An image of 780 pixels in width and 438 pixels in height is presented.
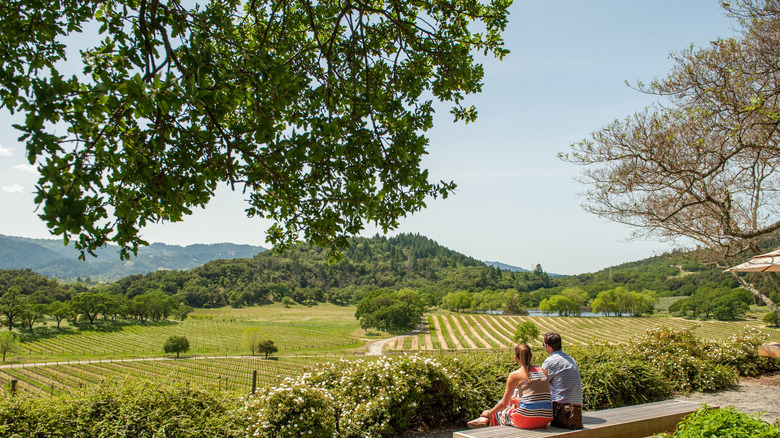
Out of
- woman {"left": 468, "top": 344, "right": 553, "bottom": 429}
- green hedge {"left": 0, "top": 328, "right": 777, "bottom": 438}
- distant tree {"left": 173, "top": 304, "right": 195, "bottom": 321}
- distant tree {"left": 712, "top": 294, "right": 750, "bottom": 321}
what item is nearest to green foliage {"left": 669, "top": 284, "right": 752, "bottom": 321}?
distant tree {"left": 712, "top": 294, "right": 750, "bottom": 321}

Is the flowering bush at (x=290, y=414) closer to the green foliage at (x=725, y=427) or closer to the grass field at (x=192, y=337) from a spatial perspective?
the green foliage at (x=725, y=427)

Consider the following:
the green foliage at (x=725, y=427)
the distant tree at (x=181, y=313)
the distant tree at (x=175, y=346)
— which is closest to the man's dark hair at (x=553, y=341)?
the green foliage at (x=725, y=427)

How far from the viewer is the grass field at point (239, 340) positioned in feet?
157

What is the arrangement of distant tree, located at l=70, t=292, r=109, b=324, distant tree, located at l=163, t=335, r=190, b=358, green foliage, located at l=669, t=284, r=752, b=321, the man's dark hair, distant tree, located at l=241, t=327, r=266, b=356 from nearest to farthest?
1. the man's dark hair
2. green foliage, located at l=669, t=284, r=752, b=321
3. distant tree, located at l=163, t=335, r=190, b=358
4. distant tree, located at l=241, t=327, r=266, b=356
5. distant tree, located at l=70, t=292, r=109, b=324

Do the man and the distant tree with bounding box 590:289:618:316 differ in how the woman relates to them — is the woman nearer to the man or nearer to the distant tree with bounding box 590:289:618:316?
the man

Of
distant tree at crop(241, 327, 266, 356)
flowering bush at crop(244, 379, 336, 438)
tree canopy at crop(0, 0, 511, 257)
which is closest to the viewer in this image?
tree canopy at crop(0, 0, 511, 257)

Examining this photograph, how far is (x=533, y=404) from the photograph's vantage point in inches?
162

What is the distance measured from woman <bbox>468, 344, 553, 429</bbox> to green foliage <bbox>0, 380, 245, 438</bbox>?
3.07m

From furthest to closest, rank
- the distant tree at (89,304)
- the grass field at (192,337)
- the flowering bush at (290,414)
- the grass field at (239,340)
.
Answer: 1. the distant tree at (89,304)
2. the grass field at (192,337)
3. the grass field at (239,340)
4. the flowering bush at (290,414)

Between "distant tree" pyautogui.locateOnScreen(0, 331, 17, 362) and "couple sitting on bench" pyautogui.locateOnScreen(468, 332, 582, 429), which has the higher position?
"couple sitting on bench" pyautogui.locateOnScreen(468, 332, 582, 429)

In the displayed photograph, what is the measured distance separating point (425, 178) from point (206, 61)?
1.93 meters

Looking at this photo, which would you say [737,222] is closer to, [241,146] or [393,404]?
[393,404]

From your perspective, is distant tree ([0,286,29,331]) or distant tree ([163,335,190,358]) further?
distant tree ([0,286,29,331])

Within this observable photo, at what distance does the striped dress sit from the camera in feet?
13.4
